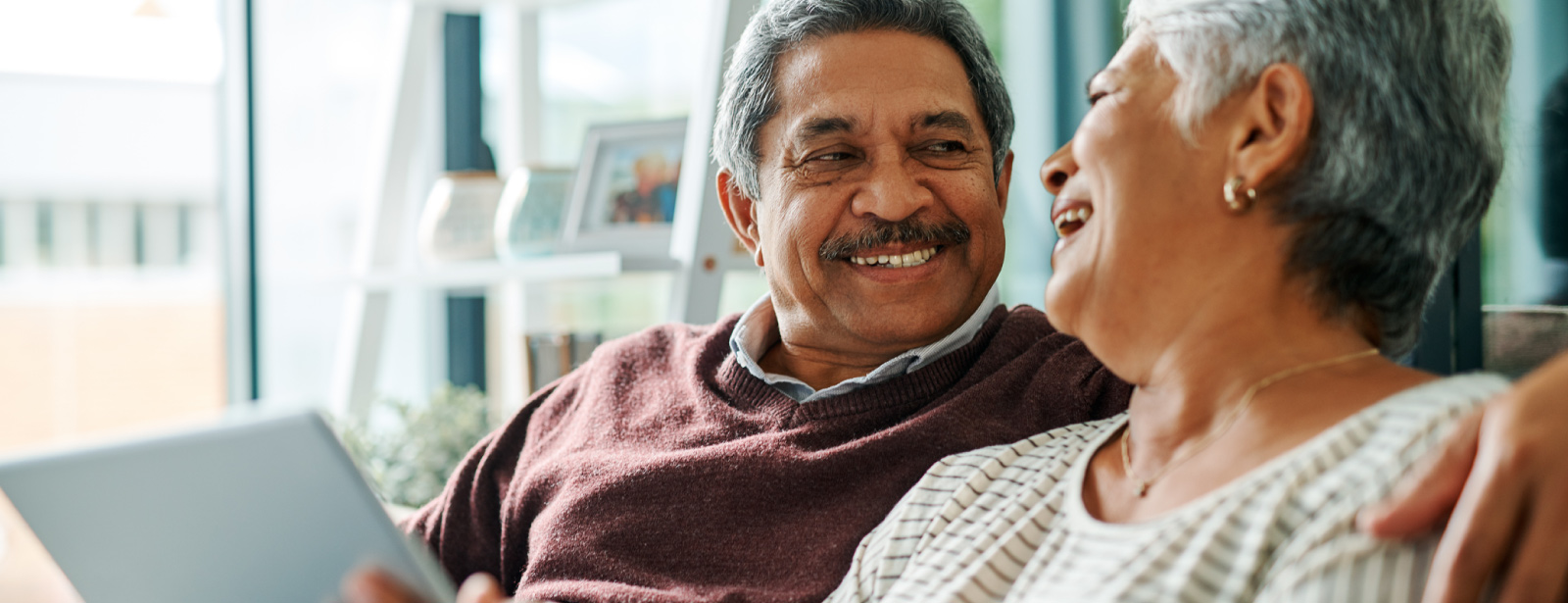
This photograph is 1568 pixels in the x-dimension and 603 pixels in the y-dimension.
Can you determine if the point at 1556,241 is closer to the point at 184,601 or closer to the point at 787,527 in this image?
→ the point at 787,527

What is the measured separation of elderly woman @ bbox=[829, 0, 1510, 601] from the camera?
30.8 inches

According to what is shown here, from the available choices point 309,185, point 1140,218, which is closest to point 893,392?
point 1140,218

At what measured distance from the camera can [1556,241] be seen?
1.36 metres

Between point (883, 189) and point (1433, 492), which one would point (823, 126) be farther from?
point (1433, 492)

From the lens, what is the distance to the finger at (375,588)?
835 mm

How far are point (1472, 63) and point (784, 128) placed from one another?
0.76 metres

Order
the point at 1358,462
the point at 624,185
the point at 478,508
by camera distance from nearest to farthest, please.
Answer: the point at 1358,462 < the point at 478,508 < the point at 624,185

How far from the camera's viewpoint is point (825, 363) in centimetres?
149

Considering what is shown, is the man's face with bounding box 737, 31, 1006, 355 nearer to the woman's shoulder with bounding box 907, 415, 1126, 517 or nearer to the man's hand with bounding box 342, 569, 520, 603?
the woman's shoulder with bounding box 907, 415, 1126, 517

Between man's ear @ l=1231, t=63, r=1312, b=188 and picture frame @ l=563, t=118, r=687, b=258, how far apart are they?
137cm

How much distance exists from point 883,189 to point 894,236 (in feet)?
0.19

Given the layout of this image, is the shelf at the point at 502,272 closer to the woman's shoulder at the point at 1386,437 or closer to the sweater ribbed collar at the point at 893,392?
the sweater ribbed collar at the point at 893,392

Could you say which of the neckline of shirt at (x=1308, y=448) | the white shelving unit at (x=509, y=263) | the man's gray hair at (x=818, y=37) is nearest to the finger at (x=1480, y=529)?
the neckline of shirt at (x=1308, y=448)

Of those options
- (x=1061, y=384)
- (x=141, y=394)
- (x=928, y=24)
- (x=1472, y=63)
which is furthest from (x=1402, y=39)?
(x=141, y=394)
